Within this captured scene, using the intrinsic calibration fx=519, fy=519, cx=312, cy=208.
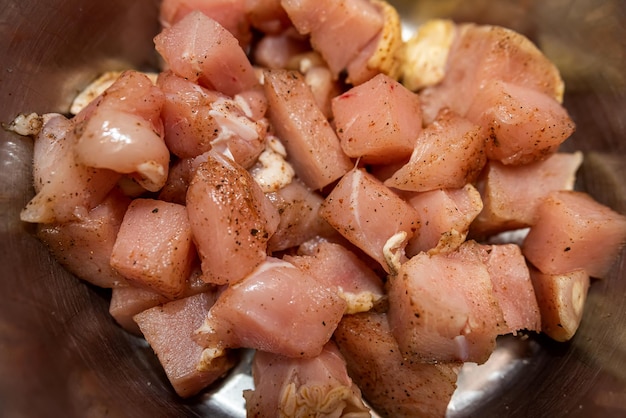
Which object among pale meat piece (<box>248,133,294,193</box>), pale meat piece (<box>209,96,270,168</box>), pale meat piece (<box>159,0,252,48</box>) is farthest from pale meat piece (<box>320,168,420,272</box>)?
pale meat piece (<box>159,0,252,48</box>)

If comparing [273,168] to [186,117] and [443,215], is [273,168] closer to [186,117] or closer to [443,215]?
[186,117]

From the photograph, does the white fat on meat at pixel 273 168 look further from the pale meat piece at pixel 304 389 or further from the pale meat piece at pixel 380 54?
the pale meat piece at pixel 304 389

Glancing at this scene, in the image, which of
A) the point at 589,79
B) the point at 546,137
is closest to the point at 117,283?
the point at 546,137

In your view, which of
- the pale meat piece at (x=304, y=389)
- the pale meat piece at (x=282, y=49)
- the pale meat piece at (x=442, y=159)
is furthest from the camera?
the pale meat piece at (x=282, y=49)

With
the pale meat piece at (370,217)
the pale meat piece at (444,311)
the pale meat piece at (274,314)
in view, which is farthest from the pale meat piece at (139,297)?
the pale meat piece at (444,311)

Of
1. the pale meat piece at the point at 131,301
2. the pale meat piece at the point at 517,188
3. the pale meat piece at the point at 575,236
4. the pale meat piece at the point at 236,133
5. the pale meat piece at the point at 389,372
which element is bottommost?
the pale meat piece at the point at 389,372

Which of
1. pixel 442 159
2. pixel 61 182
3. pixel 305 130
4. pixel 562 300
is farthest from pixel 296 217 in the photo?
pixel 562 300

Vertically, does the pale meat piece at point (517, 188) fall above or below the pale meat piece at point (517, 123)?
below

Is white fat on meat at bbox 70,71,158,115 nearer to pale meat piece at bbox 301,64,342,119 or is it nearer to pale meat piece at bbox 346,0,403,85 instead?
pale meat piece at bbox 301,64,342,119
